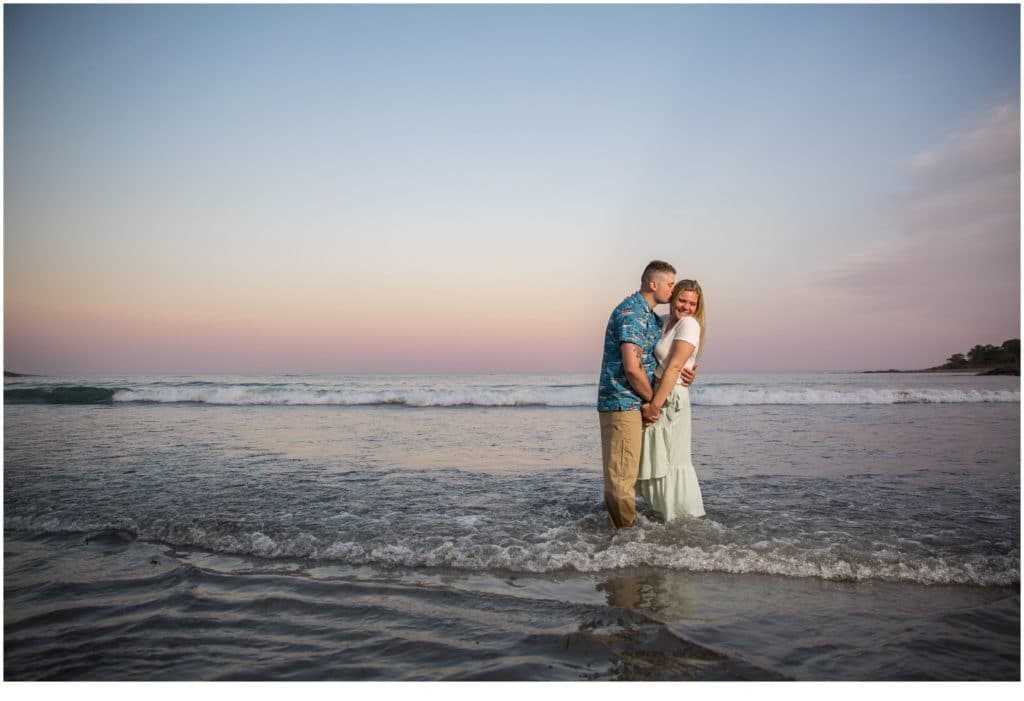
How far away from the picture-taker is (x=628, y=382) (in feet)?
17.5

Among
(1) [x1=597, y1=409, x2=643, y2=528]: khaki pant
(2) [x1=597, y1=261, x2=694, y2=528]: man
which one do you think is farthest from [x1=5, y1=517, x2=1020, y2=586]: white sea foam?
(2) [x1=597, y1=261, x2=694, y2=528]: man

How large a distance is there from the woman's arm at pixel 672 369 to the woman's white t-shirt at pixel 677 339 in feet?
0.14

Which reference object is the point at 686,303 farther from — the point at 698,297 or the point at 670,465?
the point at 670,465

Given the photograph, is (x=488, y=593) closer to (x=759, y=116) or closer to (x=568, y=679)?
(x=568, y=679)

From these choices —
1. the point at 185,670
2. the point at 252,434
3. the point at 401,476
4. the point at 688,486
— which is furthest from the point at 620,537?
the point at 252,434

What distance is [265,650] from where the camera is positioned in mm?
3357

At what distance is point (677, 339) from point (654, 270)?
23.8 inches

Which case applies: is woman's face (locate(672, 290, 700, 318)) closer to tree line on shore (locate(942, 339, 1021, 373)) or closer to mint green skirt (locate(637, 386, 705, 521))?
mint green skirt (locate(637, 386, 705, 521))

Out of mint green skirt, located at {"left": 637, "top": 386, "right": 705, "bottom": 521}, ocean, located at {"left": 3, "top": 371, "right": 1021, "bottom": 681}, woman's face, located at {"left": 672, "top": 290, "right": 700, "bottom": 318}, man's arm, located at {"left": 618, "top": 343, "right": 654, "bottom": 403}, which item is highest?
woman's face, located at {"left": 672, "top": 290, "right": 700, "bottom": 318}

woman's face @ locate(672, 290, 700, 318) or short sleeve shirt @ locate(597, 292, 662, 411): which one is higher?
woman's face @ locate(672, 290, 700, 318)

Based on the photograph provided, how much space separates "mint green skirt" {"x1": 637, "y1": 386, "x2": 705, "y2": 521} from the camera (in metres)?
5.55

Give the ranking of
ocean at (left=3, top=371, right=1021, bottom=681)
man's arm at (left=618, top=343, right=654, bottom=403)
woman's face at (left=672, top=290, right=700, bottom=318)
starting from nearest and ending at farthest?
ocean at (left=3, top=371, right=1021, bottom=681), man's arm at (left=618, top=343, right=654, bottom=403), woman's face at (left=672, top=290, right=700, bottom=318)

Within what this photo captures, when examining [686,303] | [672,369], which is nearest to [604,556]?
[672,369]

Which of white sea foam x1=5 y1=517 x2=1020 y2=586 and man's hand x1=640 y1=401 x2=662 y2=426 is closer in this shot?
white sea foam x1=5 y1=517 x2=1020 y2=586
